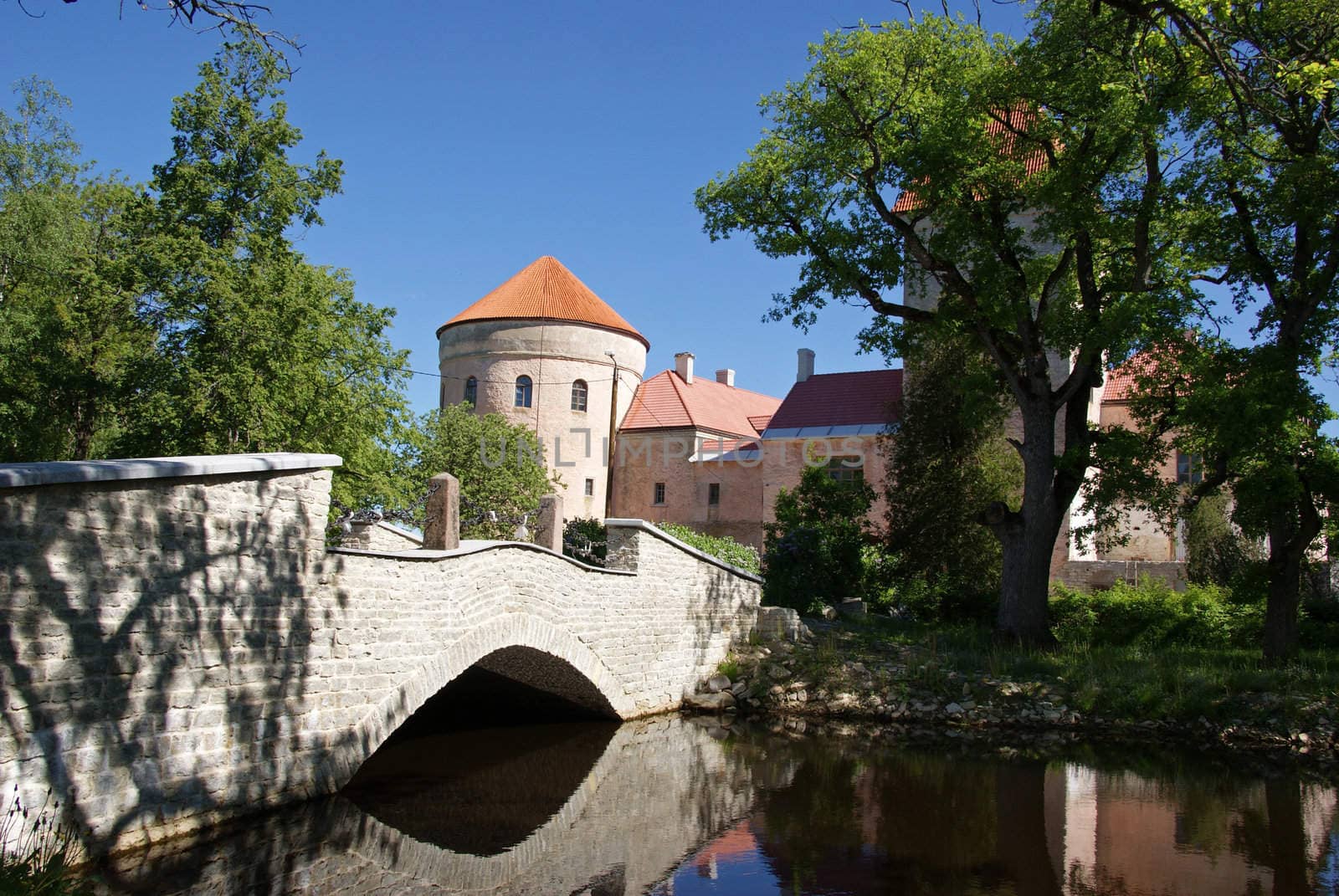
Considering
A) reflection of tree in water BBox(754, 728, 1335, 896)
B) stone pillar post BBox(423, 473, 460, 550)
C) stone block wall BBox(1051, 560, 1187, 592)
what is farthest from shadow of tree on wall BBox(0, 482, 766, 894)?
stone block wall BBox(1051, 560, 1187, 592)

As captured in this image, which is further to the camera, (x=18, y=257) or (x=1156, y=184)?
(x=18, y=257)

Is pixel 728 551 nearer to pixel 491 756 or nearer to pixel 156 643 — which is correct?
pixel 491 756

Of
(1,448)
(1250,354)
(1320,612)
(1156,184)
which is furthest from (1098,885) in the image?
(1,448)

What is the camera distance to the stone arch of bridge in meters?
8.98

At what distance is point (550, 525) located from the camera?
43.7 ft

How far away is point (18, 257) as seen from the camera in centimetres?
2261

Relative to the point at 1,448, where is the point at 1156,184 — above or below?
above

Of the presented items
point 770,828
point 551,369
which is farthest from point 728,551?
point 770,828

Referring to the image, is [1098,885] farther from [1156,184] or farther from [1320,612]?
[1320,612]

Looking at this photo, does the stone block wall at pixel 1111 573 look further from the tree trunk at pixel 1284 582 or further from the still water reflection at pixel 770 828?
the still water reflection at pixel 770 828

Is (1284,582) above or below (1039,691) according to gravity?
above

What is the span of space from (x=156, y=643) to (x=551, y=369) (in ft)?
91.1

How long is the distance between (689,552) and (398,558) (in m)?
6.59

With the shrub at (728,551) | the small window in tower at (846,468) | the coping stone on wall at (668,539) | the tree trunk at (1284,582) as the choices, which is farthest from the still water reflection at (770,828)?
the small window in tower at (846,468)
